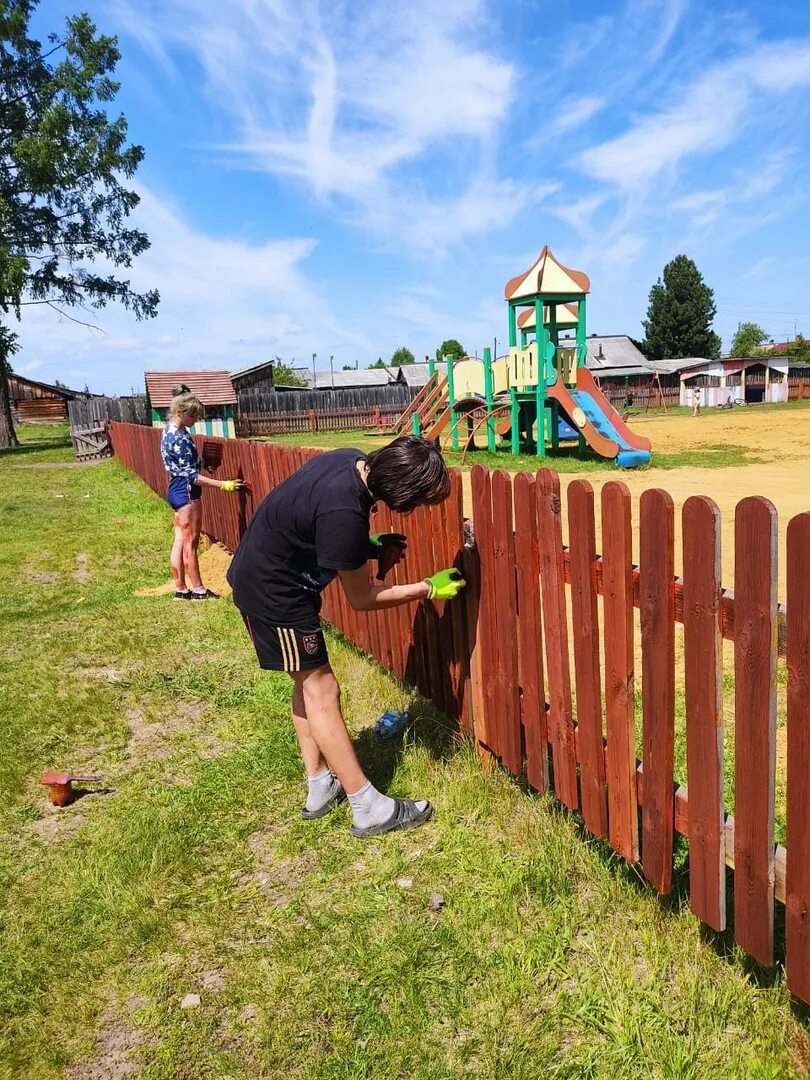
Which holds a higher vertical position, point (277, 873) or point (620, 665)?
point (620, 665)

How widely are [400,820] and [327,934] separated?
1.84ft

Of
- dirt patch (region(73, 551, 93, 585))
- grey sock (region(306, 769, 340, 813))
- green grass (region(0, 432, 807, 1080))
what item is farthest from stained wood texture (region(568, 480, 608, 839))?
dirt patch (region(73, 551, 93, 585))

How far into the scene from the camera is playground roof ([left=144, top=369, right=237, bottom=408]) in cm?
3027

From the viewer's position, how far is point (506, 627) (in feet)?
9.43

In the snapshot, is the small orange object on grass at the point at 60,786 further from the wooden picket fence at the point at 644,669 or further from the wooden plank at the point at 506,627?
the wooden plank at the point at 506,627

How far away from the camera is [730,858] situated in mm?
1948

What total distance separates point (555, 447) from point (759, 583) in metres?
16.2

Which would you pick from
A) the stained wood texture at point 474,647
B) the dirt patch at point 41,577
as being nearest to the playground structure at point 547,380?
the dirt patch at point 41,577

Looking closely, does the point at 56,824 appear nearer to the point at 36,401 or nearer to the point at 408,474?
the point at 408,474

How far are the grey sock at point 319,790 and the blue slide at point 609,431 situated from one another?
41.1 ft

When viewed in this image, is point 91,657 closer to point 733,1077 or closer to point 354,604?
point 354,604

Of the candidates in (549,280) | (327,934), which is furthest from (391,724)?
(549,280)

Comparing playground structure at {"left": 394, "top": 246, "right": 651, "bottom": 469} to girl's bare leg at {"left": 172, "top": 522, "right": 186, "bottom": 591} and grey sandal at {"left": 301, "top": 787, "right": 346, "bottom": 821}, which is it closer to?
girl's bare leg at {"left": 172, "top": 522, "right": 186, "bottom": 591}

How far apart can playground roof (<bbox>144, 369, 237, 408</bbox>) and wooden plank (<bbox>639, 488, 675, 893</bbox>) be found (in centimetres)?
2981
